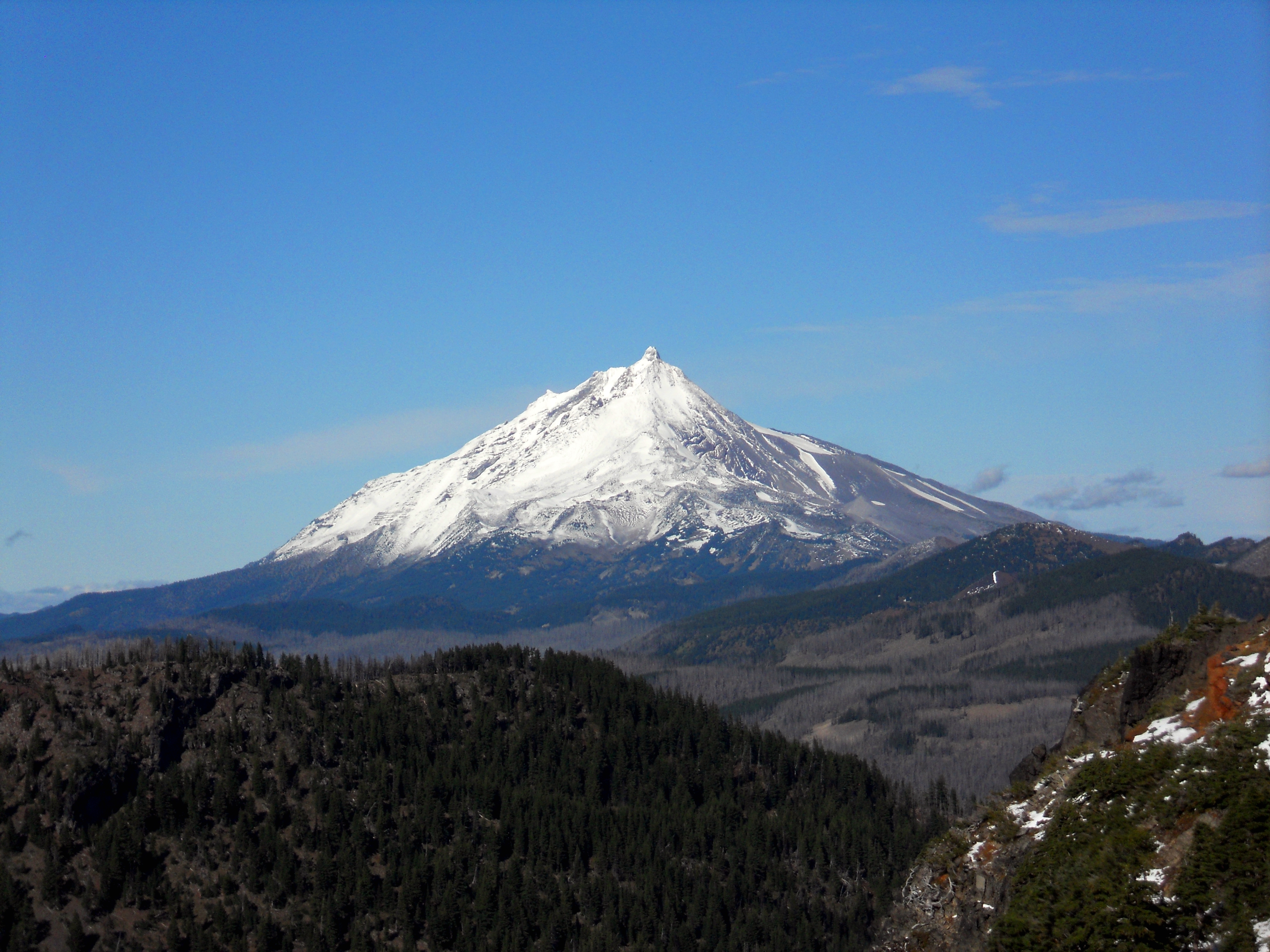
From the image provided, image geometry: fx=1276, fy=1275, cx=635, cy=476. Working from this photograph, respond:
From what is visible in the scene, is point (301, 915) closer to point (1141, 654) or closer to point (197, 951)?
point (197, 951)

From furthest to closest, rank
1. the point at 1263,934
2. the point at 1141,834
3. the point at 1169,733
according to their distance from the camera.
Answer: the point at 1169,733
the point at 1141,834
the point at 1263,934

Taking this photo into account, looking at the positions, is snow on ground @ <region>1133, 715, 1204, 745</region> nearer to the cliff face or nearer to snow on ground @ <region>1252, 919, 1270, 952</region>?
the cliff face

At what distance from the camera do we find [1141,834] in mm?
44719

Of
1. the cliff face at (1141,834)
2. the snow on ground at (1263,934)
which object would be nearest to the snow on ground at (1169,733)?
the cliff face at (1141,834)

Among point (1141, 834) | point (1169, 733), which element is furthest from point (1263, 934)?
point (1169, 733)

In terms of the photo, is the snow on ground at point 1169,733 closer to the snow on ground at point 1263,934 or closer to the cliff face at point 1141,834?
the cliff face at point 1141,834

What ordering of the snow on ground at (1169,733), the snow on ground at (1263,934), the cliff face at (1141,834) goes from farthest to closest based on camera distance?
the snow on ground at (1169,733)
the cliff face at (1141,834)
the snow on ground at (1263,934)

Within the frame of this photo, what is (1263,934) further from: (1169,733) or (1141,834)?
(1169,733)

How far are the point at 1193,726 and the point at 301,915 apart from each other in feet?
539

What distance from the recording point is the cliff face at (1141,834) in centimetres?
4181

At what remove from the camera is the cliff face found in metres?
41.8

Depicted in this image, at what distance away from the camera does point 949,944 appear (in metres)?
51.8

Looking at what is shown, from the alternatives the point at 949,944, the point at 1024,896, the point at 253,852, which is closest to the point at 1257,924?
the point at 1024,896

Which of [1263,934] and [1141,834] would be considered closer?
[1263,934]
